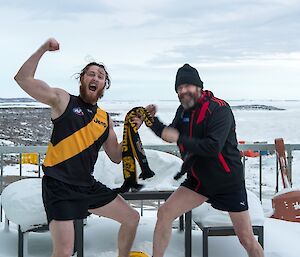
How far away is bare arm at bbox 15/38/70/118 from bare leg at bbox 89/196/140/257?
0.91m

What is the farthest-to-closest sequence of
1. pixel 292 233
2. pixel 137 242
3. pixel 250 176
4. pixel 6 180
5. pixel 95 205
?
1. pixel 250 176
2. pixel 6 180
3. pixel 292 233
4. pixel 137 242
5. pixel 95 205

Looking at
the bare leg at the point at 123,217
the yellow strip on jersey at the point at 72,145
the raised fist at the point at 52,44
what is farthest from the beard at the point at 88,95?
the bare leg at the point at 123,217

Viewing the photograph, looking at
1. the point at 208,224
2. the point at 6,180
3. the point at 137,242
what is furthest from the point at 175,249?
the point at 6,180

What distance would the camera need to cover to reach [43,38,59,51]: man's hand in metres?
3.28

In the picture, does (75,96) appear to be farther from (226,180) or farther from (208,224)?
(208,224)

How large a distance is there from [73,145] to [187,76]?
1.00m

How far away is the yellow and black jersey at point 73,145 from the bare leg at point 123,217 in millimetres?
345

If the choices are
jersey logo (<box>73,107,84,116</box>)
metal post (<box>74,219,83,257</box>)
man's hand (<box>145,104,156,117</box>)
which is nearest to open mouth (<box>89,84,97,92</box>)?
jersey logo (<box>73,107,84,116</box>)

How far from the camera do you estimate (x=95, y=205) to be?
3785 millimetres

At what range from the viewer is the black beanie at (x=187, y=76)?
3.78 m

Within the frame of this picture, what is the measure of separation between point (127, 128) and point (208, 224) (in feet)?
4.26

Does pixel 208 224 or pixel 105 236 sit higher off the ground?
pixel 208 224

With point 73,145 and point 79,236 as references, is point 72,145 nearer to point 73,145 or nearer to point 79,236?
point 73,145

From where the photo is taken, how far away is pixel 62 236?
3.44m
